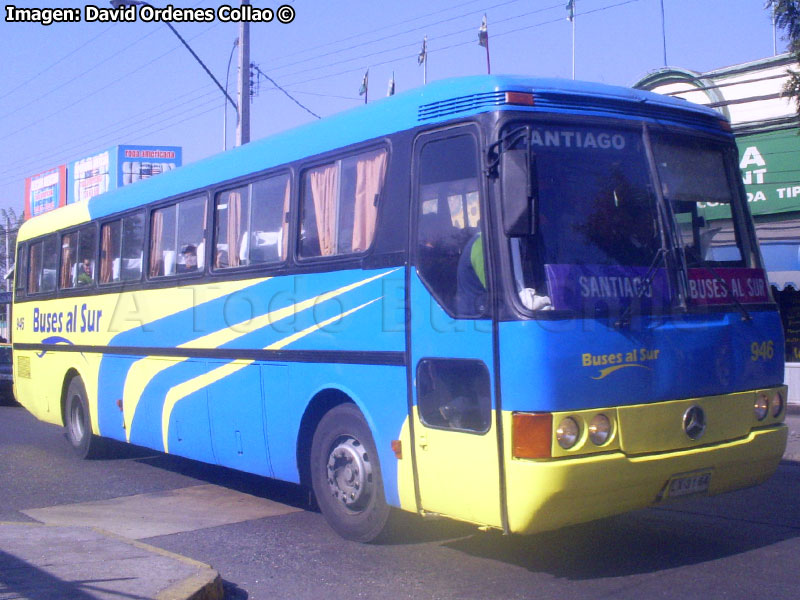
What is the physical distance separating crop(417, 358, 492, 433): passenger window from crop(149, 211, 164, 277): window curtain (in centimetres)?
500

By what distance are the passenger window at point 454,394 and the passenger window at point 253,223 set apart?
2340 millimetres

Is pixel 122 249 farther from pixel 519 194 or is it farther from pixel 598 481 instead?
pixel 598 481

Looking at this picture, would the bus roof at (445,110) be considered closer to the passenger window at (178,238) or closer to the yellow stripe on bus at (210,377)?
the passenger window at (178,238)

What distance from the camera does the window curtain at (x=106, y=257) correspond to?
11.7m

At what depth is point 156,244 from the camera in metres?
10.6

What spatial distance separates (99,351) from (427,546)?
20.5ft

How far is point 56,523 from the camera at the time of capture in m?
8.38

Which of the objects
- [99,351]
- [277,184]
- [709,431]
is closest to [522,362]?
[709,431]

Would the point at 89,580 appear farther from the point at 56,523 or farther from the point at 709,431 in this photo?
the point at 709,431

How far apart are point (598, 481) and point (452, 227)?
1.91 metres

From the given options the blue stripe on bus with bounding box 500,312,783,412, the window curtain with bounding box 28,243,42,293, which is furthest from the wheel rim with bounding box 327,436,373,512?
the window curtain with bounding box 28,243,42,293

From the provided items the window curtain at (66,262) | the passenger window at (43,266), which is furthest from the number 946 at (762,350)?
Answer: the passenger window at (43,266)

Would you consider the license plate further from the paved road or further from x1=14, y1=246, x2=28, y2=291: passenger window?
x1=14, y1=246, x2=28, y2=291: passenger window

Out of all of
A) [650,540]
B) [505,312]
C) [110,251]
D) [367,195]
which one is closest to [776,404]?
[650,540]
